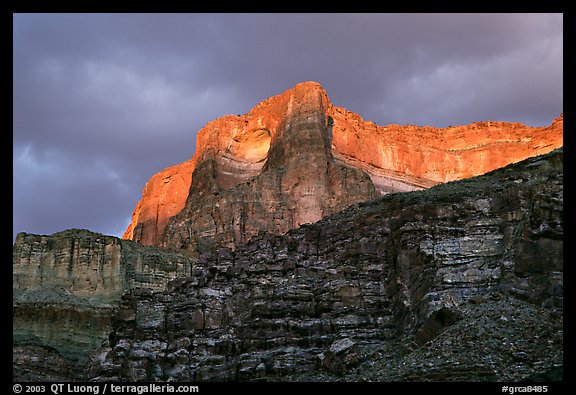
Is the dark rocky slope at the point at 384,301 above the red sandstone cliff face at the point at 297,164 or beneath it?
beneath

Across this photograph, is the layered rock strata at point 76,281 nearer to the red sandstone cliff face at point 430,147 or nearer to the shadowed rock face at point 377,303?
the shadowed rock face at point 377,303

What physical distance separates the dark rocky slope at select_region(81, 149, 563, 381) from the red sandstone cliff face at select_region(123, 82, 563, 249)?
99.7 feet

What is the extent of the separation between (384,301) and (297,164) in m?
46.6

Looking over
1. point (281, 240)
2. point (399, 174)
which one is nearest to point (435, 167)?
point (399, 174)

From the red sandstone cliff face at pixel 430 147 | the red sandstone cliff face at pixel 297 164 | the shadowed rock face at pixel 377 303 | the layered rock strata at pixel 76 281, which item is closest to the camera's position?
the shadowed rock face at pixel 377 303

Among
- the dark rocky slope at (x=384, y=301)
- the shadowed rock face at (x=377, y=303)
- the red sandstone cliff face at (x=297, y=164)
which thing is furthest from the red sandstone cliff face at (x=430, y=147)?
the dark rocky slope at (x=384, y=301)

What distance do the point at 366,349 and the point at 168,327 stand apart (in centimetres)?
1279

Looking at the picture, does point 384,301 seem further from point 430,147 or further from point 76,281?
point 430,147

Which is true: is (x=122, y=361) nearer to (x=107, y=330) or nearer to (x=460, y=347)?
(x=460, y=347)

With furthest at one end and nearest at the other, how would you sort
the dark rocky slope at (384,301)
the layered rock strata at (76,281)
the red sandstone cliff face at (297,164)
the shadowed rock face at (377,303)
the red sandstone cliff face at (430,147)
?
the red sandstone cliff face at (430,147) < the red sandstone cliff face at (297,164) < the layered rock strata at (76,281) < the shadowed rock face at (377,303) < the dark rocky slope at (384,301)

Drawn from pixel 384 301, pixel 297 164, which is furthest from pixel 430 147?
pixel 384 301

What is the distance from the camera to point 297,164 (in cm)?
9200

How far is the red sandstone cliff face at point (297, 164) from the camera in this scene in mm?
88562

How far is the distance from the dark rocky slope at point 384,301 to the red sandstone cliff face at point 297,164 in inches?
1196
